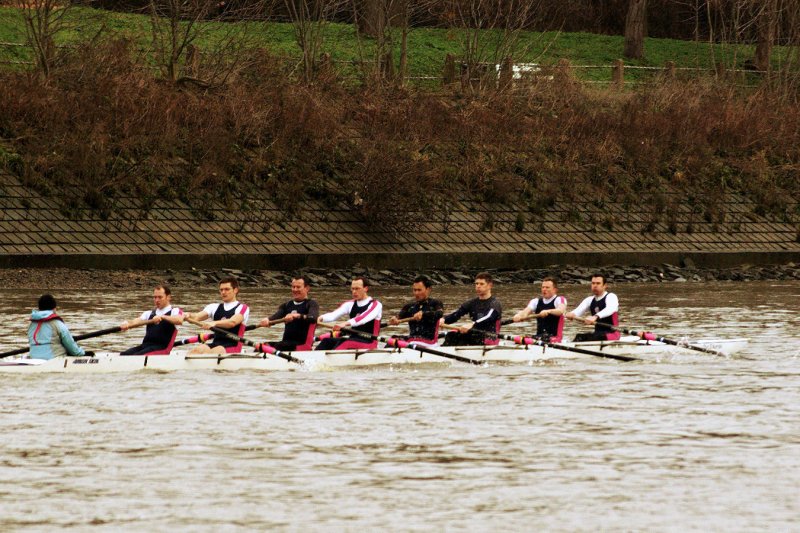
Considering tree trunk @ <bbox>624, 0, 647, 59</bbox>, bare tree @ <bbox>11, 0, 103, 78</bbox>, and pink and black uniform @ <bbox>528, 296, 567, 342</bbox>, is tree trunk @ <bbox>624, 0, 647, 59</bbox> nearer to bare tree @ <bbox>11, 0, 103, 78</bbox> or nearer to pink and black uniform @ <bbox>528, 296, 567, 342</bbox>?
bare tree @ <bbox>11, 0, 103, 78</bbox>

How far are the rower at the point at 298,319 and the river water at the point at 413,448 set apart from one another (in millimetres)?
821

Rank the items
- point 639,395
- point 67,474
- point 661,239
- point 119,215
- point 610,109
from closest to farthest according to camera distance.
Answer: point 67,474 < point 639,395 < point 119,215 < point 661,239 < point 610,109

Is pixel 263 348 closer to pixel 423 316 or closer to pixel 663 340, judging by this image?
pixel 423 316

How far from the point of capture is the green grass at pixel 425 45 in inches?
1934

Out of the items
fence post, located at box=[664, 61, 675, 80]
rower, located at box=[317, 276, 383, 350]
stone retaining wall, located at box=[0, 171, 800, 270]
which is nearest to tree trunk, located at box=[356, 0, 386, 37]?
stone retaining wall, located at box=[0, 171, 800, 270]

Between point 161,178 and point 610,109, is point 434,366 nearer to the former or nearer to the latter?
point 161,178

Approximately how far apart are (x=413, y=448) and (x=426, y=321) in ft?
24.2

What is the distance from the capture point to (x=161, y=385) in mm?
18125

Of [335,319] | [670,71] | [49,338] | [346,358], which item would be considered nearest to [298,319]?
[335,319]

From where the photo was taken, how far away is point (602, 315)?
22047 mm

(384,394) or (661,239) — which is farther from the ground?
(384,394)

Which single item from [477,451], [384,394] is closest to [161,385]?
[384,394]

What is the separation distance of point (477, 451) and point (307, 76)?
33.4 m

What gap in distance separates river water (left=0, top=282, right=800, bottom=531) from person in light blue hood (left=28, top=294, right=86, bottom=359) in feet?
1.28
